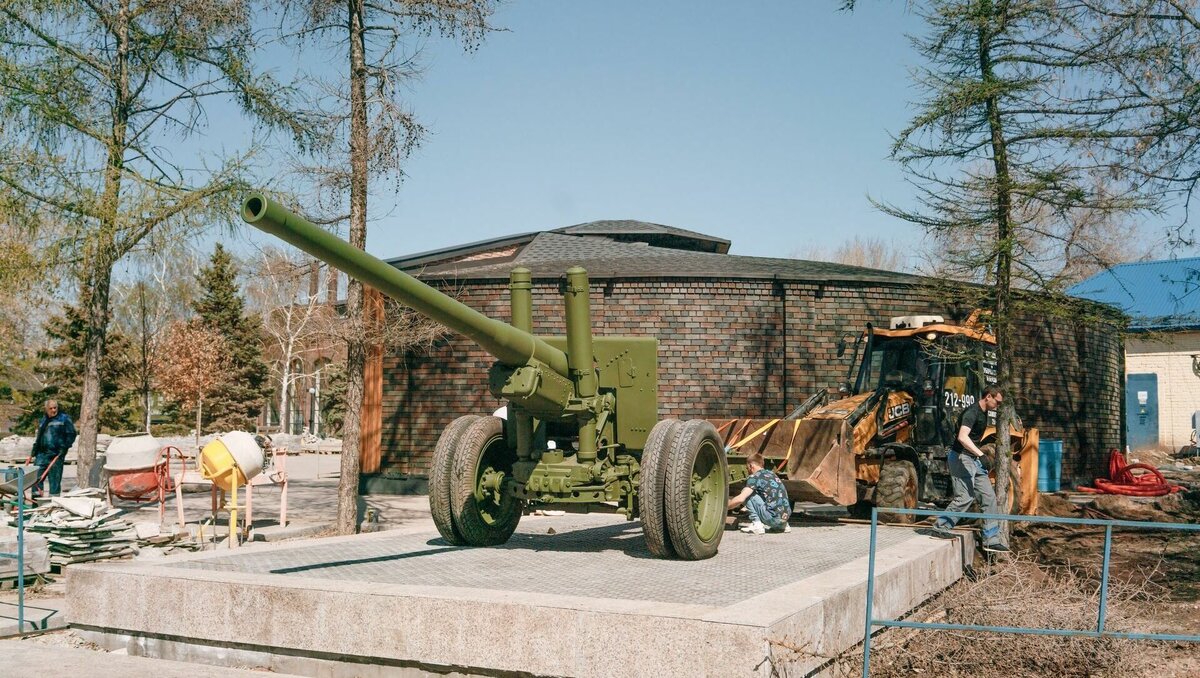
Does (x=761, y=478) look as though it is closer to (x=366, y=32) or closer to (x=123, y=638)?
(x=123, y=638)

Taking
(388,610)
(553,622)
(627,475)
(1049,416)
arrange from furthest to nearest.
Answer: (1049,416) → (627,475) → (388,610) → (553,622)

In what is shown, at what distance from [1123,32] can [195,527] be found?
501 inches

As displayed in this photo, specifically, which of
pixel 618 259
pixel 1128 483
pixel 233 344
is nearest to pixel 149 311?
pixel 233 344

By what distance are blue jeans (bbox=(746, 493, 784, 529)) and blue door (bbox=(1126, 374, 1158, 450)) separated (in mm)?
31011

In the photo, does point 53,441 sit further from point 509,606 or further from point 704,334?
point 509,606

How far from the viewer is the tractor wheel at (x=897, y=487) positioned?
12484mm

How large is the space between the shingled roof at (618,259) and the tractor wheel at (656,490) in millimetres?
9746

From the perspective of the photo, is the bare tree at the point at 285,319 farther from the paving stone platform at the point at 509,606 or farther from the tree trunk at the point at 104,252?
the paving stone platform at the point at 509,606

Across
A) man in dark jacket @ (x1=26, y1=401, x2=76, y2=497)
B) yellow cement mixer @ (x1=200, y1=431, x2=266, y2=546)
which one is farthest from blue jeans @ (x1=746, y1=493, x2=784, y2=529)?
man in dark jacket @ (x1=26, y1=401, x2=76, y2=497)

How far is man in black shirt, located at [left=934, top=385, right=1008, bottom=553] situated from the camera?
10969 mm

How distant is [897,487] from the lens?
493 inches

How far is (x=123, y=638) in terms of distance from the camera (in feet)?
26.7

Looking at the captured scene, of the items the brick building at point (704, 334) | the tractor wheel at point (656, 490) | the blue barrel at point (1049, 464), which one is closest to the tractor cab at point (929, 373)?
the brick building at point (704, 334)

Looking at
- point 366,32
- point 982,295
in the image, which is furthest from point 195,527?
point 982,295
